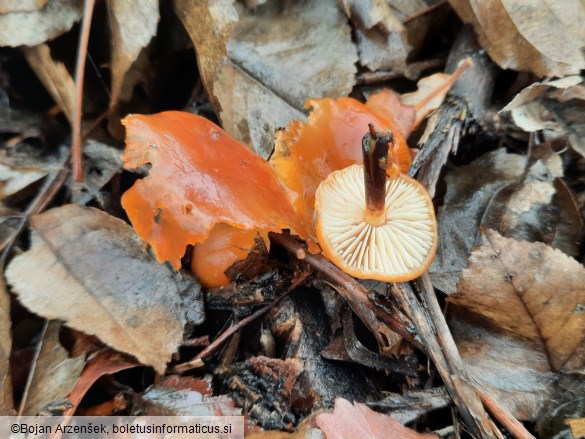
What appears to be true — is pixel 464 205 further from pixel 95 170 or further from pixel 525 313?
pixel 95 170

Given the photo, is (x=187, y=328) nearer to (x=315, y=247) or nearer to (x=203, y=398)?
(x=203, y=398)

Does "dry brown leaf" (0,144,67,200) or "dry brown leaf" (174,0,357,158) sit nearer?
"dry brown leaf" (0,144,67,200)

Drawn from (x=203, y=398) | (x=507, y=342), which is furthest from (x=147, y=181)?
(x=507, y=342)

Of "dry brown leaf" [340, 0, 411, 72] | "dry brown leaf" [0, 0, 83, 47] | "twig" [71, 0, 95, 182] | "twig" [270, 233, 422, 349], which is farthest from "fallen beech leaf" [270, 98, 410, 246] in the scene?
"dry brown leaf" [0, 0, 83, 47]

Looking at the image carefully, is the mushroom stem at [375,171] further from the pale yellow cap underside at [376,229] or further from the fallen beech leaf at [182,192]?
the fallen beech leaf at [182,192]

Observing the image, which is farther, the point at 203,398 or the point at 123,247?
the point at 123,247

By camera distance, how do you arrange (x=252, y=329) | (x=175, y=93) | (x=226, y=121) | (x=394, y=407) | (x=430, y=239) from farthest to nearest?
(x=175, y=93) < (x=226, y=121) < (x=252, y=329) < (x=430, y=239) < (x=394, y=407)

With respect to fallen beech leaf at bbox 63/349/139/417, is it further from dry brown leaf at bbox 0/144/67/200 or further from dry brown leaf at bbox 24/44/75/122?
dry brown leaf at bbox 24/44/75/122
